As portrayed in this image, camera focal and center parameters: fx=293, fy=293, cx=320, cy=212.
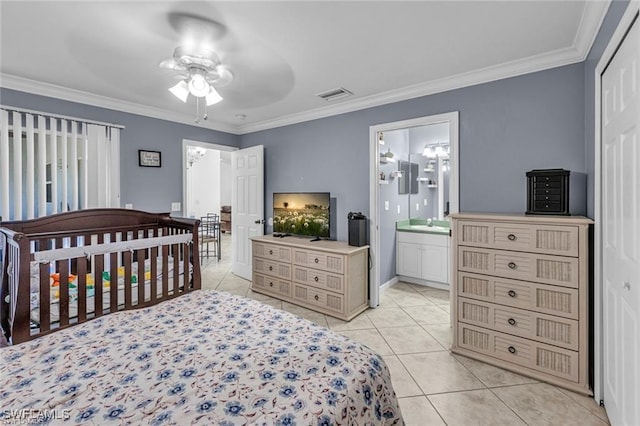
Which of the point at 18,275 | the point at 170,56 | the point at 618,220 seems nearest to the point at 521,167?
the point at 618,220

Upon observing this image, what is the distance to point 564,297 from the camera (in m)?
2.05

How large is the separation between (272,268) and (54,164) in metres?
2.64

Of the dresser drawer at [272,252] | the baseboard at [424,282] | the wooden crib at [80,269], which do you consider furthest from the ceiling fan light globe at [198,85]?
the baseboard at [424,282]

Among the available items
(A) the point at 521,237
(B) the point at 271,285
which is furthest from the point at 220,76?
(A) the point at 521,237

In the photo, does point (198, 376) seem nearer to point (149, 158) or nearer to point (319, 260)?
point (319, 260)

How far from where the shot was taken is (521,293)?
2209 mm

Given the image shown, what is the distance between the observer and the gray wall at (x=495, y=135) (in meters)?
2.37

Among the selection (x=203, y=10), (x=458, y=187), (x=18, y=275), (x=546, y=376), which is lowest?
(x=546, y=376)

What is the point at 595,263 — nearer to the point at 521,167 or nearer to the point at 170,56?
the point at 521,167

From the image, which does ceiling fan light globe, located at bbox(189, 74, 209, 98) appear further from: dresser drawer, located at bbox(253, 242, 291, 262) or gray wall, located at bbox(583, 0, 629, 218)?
gray wall, located at bbox(583, 0, 629, 218)

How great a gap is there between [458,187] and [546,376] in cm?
165

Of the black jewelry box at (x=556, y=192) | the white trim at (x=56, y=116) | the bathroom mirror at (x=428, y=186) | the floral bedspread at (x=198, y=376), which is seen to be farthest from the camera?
the bathroom mirror at (x=428, y=186)

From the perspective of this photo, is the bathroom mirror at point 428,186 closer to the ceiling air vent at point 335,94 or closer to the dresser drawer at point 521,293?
the ceiling air vent at point 335,94

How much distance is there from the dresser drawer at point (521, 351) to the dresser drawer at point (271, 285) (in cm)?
205
